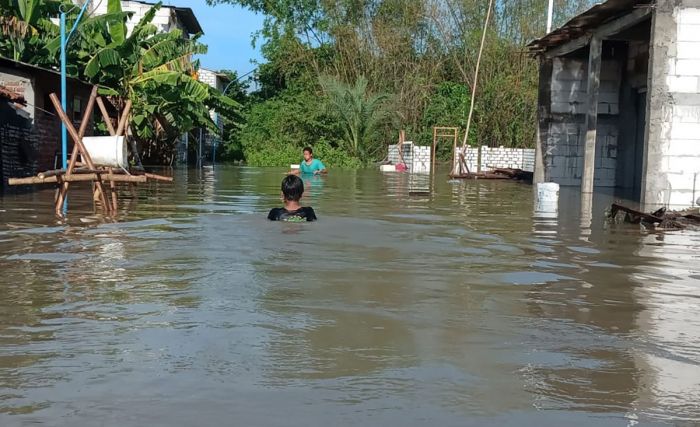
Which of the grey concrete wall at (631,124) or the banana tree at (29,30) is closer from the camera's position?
the banana tree at (29,30)

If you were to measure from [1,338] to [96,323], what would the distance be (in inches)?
25.1

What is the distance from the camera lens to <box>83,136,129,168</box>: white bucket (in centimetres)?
1298

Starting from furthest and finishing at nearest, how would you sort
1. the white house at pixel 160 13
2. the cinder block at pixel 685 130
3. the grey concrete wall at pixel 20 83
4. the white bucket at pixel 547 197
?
1. the white house at pixel 160 13
2. the grey concrete wall at pixel 20 83
3. the cinder block at pixel 685 130
4. the white bucket at pixel 547 197

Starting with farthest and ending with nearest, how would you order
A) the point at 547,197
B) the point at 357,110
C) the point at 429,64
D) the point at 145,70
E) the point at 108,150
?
1. the point at 429,64
2. the point at 357,110
3. the point at 145,70
4. the point at 547,197
5. the point at 108,150

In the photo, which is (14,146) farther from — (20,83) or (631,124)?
(631,124)

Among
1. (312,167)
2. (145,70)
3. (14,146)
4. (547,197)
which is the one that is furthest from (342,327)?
(145,70)

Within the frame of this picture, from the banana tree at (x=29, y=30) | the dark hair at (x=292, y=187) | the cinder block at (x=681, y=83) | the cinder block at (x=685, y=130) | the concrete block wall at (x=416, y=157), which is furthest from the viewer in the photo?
the concrete block wall at (x=416, y=157)

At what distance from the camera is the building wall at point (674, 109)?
15641mm

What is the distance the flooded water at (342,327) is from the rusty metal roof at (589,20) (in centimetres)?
802

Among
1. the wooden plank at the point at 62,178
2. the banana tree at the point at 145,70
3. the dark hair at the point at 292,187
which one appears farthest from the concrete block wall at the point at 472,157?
the dark hair at the point at 292,187

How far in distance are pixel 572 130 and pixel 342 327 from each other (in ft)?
66.6

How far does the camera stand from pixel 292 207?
38.0ft

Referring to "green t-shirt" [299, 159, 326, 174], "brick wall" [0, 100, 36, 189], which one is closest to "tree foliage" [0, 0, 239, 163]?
"brick wall" [0, 100, 36, 189]

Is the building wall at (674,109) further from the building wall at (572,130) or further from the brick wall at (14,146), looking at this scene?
the brick wall at (14,146)
